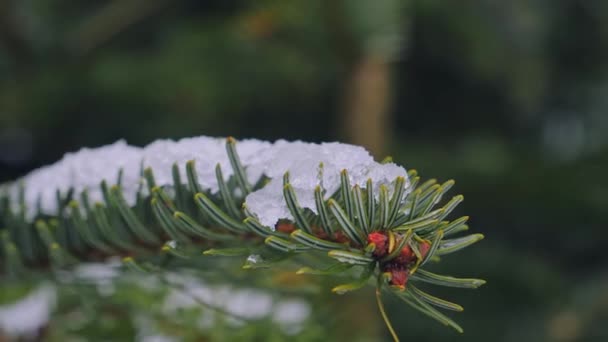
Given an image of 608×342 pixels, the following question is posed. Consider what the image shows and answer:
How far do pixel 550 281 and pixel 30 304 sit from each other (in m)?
0.79

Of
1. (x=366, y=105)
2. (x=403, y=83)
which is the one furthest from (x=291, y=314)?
(x=403, y=83)

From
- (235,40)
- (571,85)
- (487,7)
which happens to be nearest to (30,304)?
(235,40)

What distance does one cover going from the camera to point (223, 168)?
338 mm

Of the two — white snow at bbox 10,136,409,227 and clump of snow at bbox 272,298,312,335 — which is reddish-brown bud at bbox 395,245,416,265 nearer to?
white snow at bbox 10,136,409,227

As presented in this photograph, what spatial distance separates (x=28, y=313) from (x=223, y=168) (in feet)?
0.84

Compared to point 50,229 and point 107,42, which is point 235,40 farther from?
point 50,229

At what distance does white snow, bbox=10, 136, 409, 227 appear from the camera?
28cm

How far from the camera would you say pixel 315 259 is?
366mm

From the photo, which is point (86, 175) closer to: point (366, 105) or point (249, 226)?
point (249, 226)

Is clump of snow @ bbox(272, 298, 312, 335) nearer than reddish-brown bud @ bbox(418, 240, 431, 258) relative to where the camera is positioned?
No

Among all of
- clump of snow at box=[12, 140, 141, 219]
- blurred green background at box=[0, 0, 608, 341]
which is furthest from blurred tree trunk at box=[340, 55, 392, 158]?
clump of snow at box=[12, 140, 141, 219]

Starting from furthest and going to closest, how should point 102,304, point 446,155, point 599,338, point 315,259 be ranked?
point 446,155
point 599,338
point 102,304
point 315,259

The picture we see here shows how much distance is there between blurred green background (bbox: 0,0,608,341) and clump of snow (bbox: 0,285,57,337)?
1.59 ft

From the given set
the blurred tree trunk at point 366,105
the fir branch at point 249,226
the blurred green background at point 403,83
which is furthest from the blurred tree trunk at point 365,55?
the fir branch at point 249,226
